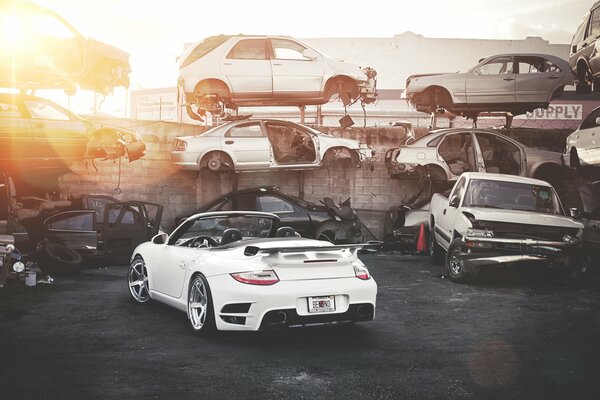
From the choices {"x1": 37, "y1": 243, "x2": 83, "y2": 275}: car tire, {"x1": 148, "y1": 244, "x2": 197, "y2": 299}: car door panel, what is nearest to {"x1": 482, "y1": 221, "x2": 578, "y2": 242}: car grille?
{"x1": 148, "y1": 244, "x2": 197, "y2": 299}: car door panel

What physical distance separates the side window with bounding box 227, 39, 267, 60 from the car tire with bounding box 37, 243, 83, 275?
759cm

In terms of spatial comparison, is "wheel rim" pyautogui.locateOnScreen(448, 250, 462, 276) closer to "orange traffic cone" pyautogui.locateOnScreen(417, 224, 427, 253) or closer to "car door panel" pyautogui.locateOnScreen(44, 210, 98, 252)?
"orange traffic cone" pyautogui.locateOnScreen(417, 224, 427, 253)

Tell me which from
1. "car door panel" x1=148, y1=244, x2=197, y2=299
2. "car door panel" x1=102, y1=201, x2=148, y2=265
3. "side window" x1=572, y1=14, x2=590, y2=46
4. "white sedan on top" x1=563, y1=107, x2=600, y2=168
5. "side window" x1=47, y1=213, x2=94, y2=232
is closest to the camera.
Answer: "car door panel" x1=148, y1=244, x2=197, y2=299

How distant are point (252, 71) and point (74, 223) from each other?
6718mm

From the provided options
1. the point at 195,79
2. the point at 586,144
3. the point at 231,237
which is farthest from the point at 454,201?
the point at 195,79

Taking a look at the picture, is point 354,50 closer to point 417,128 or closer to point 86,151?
point 417,128

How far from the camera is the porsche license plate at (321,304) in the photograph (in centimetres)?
657

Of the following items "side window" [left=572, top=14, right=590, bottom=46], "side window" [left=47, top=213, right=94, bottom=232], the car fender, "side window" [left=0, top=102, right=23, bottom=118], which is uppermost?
"side window" [left=572, top=14, right=590, bottom=46]

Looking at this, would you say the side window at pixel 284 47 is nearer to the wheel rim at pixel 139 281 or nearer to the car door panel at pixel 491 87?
A: the car door panel at pixel 491 87

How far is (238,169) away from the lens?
57.1 ft

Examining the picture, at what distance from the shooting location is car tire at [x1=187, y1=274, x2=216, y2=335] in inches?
269

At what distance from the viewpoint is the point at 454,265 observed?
37.8 ft

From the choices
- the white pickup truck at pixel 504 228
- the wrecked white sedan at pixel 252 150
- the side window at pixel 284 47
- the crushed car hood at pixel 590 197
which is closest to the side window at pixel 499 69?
the wrecked white sedan at pixel 252 150

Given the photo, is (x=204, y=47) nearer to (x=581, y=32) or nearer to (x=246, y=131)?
(x=246, y=131)
